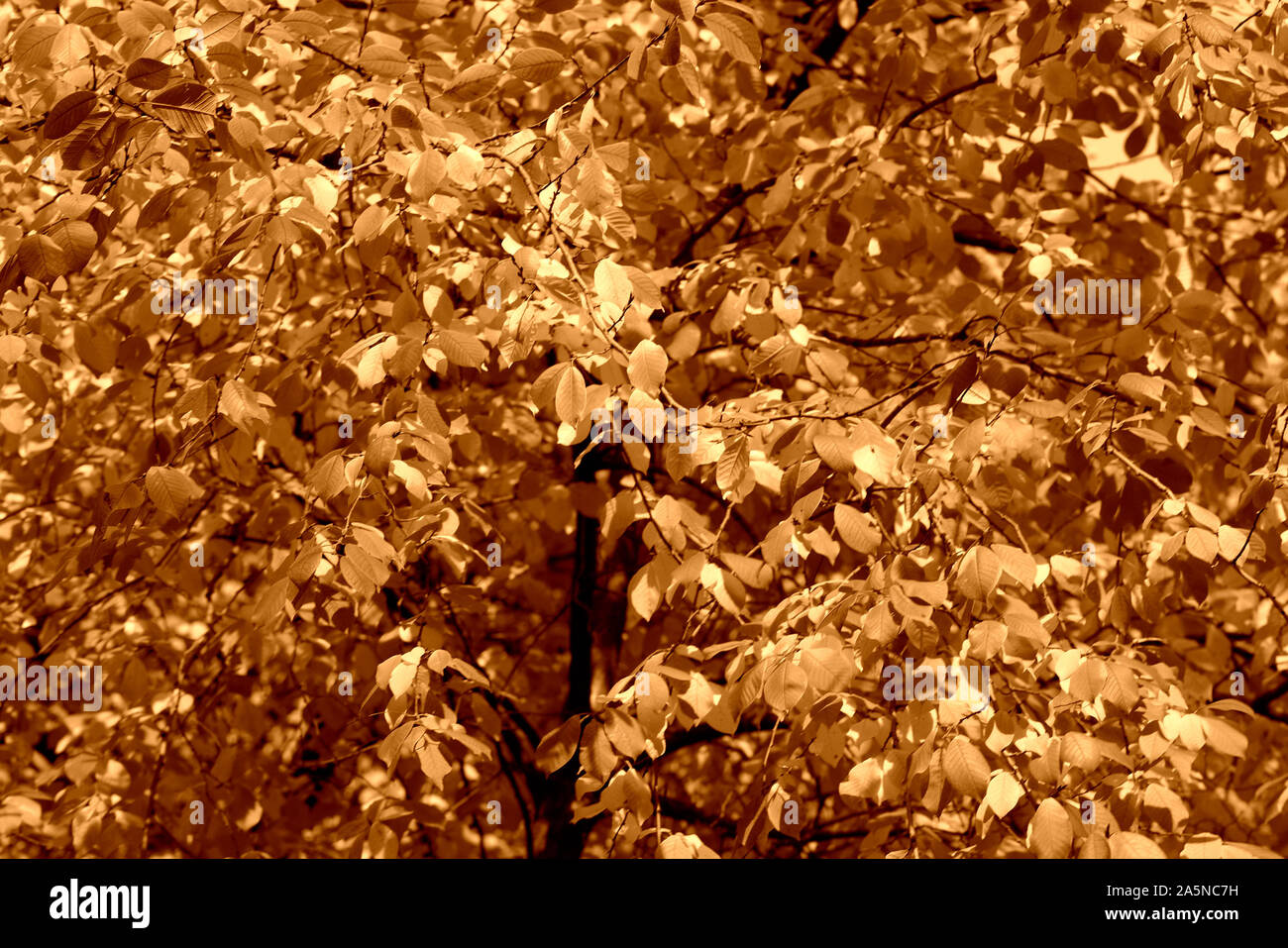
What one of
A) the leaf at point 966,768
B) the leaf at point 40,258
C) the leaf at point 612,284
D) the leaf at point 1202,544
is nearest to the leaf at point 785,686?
the leaf at point 966,768

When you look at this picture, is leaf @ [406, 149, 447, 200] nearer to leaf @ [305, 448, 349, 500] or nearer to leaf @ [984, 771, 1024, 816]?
leaf @ [305, 448, 349, 500]

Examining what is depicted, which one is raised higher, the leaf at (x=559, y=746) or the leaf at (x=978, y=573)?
the leaf at (x=978, y=573)

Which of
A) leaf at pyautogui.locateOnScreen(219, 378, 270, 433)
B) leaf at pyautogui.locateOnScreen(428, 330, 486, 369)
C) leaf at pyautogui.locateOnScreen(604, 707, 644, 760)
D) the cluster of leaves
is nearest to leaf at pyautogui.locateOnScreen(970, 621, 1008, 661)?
the cluster of leaves

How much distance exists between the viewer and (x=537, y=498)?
139 inches

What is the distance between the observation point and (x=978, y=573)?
7.45 ft

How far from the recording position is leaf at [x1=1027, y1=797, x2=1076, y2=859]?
2.05 meters

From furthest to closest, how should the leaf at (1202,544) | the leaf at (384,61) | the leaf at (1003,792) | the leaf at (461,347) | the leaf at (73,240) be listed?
the leaf at (384,61)
the leaf at (461,347)
the leaf at (1202,544)
the leaf at (73,240)
the leaf at (1003,792)

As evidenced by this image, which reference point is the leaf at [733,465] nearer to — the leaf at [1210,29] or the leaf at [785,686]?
the leaf at [785,686]

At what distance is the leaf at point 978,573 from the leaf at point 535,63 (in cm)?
143

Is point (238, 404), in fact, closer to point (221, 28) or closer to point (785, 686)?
point (221, 28)

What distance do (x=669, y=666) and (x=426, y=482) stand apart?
29.7 inches

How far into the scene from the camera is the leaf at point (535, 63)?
255 cm

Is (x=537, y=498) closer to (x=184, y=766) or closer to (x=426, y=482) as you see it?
(x=426, y=482)

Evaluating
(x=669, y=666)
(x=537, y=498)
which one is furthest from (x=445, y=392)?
(x=669, y=666)
